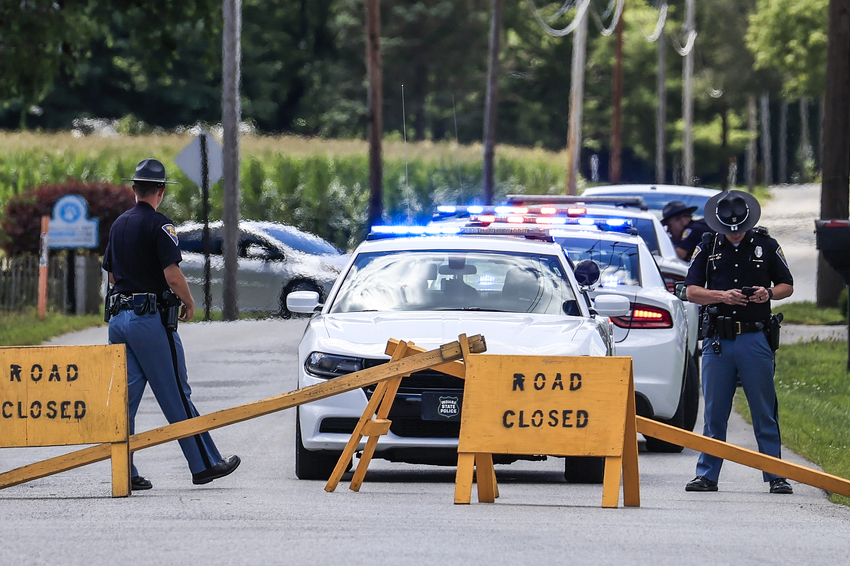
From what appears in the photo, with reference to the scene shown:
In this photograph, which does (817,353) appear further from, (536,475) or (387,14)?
(387,14)

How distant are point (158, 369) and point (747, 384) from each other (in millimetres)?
3466

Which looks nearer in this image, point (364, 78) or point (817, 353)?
point (817, 353)

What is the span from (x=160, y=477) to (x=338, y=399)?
1511 millimetres

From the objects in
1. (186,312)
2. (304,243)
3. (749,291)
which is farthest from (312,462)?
(304,243)

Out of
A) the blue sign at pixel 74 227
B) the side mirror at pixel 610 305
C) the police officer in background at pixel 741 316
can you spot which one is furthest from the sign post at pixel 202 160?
the police officer in background at pixel 741 316

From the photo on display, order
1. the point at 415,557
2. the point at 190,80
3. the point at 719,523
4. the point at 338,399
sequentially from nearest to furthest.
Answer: the point at 415,557
the point at 719,523
the point at 338,399
the point at 190,80

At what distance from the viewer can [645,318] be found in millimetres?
11273

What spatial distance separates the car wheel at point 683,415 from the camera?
11336 millimetres

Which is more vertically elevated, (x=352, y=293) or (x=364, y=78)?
(x=364, y=78)

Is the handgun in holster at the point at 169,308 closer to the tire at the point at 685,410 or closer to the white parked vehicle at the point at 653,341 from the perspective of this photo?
the white parked vehicle at the point at 653,341

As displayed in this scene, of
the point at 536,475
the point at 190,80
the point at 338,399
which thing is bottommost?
the point at 536,475

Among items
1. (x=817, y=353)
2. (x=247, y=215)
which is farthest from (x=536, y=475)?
(x=247, y=215)

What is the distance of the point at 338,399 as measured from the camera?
8953mm

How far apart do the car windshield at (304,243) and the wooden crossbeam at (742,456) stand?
15813mm
